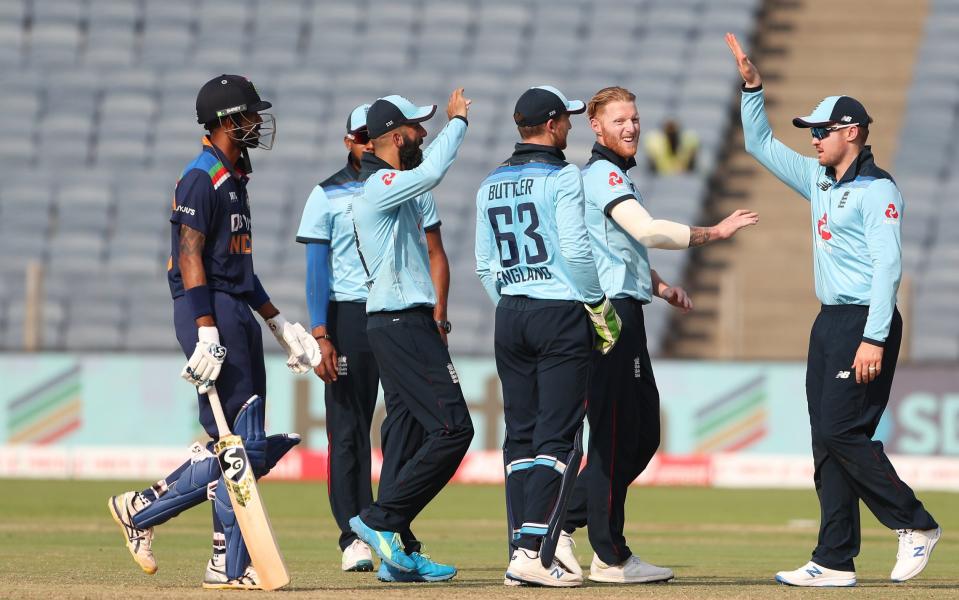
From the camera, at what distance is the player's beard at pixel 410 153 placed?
8.05 m

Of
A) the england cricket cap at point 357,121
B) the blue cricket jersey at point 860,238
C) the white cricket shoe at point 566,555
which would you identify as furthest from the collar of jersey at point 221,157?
the blue cricket jersey at point 860,238

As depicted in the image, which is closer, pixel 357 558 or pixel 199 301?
pixel 199 301

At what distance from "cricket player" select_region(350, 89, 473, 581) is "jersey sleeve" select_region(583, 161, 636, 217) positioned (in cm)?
76

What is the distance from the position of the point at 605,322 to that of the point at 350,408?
6.89ft

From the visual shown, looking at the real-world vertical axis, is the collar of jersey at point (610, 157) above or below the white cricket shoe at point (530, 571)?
above

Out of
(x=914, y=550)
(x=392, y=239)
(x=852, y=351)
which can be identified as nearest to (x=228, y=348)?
(x=392, y=239)

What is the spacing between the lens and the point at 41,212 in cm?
2200

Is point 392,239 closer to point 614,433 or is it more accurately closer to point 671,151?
point 614,433

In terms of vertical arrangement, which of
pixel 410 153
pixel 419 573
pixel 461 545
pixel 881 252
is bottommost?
pixel 461 545

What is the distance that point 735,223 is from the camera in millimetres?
7543

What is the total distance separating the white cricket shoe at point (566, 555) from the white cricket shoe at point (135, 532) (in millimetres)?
1872

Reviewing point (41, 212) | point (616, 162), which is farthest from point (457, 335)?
point (616, 162)

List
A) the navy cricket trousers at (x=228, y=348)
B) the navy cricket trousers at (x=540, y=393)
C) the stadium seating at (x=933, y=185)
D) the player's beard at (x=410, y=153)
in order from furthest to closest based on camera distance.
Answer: the stadium seating at (x=933, y=185), the player's beard at (x=410, y=153), the navy cricket trousers at (x=540, y=393), the navy cricket trousers at (x=228, y=348)

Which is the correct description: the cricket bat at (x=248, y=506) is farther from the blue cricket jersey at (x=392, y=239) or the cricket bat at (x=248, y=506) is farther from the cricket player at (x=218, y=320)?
the blue cricket jersey at (x=392, y=239)
